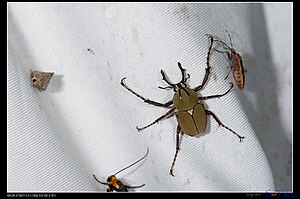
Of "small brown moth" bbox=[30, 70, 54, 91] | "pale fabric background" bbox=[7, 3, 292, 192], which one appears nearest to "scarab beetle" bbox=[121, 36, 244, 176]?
"pale fabric background" bbox=[7, 3, 292, 192]

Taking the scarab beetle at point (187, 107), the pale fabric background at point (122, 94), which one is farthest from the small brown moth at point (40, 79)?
the scarab beetle at point (187, 107)

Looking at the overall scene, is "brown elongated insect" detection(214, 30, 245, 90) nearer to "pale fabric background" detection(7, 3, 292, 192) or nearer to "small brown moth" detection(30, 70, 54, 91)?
"pale fabric background" detection(7, 3, 292, 192)

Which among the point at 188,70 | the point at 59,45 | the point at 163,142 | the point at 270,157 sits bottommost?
the point at 270,157

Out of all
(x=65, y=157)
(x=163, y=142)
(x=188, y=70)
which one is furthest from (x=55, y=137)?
(x=188, y=70)

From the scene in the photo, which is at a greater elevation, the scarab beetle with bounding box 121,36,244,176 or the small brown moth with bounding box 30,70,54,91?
the small brown moth with bounding box 30,70,54,91

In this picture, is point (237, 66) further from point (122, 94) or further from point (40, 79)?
point (40, 79)

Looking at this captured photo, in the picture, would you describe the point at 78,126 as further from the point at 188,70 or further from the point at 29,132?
the point at 188,70

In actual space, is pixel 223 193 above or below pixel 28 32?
below
